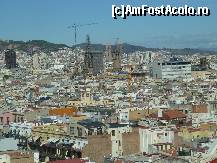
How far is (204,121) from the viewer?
48750 millimetres

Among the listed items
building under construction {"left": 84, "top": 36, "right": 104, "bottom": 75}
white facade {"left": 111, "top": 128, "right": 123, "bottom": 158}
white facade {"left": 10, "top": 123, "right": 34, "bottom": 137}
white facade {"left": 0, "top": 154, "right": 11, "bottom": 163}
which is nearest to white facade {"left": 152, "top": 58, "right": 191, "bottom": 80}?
building under construction {"left": 84, "top": 36, "right": 104, "bottom": 75}

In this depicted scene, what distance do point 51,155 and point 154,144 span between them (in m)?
6.91

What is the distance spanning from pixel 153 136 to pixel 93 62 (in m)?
128

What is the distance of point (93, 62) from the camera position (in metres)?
167

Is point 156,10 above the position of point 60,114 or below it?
A: above

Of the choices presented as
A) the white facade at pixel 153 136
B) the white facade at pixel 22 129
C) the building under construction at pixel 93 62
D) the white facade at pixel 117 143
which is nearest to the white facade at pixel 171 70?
the building under construction at pixel 93 62

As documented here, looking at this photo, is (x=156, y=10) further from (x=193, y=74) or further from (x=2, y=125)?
(x=193, y=74)

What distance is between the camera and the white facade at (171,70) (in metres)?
147

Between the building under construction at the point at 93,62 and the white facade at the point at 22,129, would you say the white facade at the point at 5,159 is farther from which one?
the building under construction at the point at 93,62

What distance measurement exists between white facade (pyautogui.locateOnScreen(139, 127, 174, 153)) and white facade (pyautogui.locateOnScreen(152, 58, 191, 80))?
106 m

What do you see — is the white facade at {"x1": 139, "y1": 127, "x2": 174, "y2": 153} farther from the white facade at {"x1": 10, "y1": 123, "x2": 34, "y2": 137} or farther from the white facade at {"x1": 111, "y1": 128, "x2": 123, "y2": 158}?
the white facade at {"x1": 10, "y1": 123, "x2": 34, "y2": 137}

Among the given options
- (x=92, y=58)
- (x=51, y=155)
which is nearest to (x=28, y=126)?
(x=51, y=155)

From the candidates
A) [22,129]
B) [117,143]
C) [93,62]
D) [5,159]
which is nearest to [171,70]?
[93,62]

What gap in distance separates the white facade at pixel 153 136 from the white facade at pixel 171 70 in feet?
349
